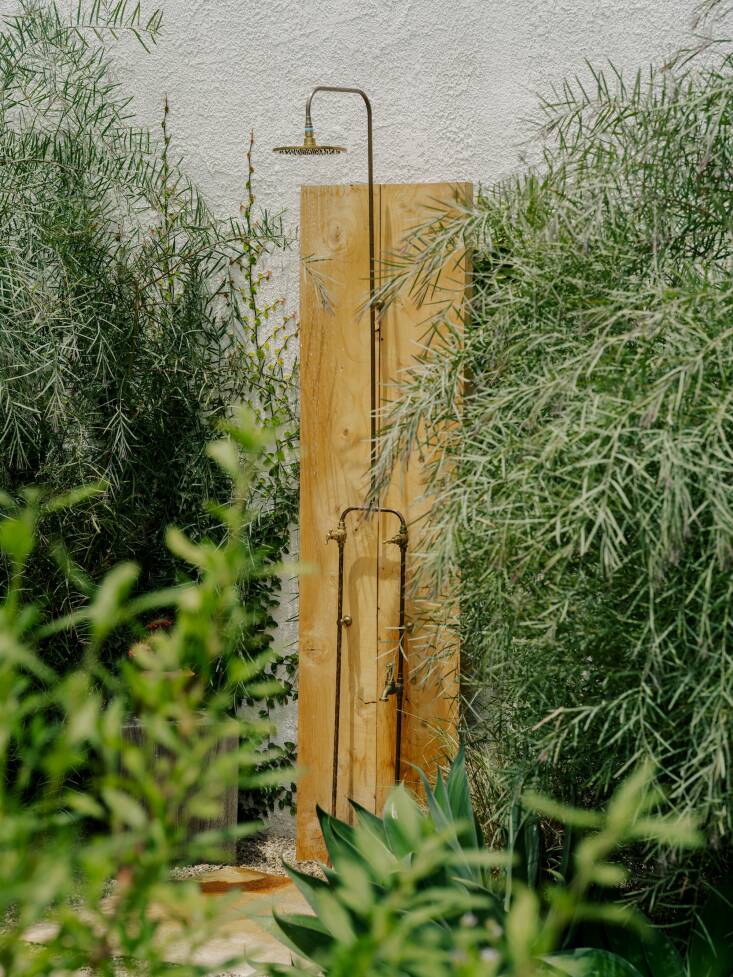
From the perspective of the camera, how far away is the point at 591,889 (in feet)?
9.08

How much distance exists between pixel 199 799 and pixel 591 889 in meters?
2.17

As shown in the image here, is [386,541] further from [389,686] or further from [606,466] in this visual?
[606,466]

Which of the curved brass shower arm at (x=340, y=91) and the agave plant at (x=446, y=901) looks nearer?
the agave plant at (x=446, y=901)

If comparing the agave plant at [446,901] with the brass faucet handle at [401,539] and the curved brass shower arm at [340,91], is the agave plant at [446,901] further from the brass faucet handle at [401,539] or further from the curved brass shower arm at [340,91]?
the curved brass shower arm at [340,91]

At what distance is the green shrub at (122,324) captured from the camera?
4196 mm

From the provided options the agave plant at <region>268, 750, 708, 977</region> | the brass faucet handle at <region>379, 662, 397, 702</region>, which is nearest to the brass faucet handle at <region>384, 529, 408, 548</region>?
the brass faucet handle at <region>379, 662, 397, 702</region>

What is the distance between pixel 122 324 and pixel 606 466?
2.50 meters

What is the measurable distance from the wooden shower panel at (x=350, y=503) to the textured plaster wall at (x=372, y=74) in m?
0.45

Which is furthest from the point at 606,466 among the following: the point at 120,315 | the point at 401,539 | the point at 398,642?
the point at 120,315

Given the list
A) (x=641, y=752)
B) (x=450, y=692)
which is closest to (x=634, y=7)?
(x=450, y=692)

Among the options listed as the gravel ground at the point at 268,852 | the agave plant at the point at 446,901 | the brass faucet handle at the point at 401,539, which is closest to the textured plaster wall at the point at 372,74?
the gravel ground at the point at 268,852

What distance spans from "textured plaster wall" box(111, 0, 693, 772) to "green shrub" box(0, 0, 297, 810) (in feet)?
0.37

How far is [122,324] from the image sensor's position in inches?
171

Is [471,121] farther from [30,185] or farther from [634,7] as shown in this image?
[30,185]
